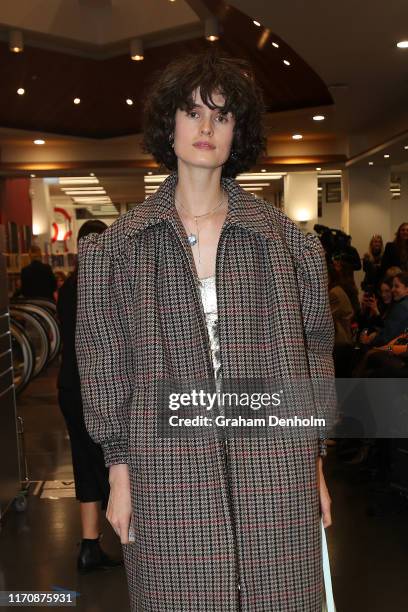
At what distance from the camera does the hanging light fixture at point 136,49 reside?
7.33 m

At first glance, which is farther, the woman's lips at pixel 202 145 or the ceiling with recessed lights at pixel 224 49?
the ceiling with recessed lights at pixel 224 49

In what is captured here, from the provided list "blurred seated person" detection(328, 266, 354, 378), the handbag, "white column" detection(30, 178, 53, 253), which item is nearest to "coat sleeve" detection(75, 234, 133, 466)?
the handbag

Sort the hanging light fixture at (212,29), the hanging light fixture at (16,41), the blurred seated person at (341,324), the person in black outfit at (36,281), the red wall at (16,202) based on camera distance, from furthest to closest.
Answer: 1. the red wall at (16,202)
2. the person in black outfit at (36,281)
3. the hanging light fixture at (16,41)
4. the hanging light fixture at (212,29)
5. the blurred seated person at (341,324)

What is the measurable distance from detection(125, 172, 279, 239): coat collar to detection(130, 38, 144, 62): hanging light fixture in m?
6.25

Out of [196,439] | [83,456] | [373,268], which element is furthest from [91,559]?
[373,268]

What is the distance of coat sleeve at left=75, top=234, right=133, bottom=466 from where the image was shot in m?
1.41

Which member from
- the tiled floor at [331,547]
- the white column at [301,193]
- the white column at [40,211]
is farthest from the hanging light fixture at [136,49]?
the white column at [40,211]

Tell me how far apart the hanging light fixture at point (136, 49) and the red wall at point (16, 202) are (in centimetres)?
572

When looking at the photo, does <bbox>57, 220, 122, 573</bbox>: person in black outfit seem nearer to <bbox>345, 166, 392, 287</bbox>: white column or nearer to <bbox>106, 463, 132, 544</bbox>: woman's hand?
<bbox>106, 463, 132, 544</bbox>: woman's hand

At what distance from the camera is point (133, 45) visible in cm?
739

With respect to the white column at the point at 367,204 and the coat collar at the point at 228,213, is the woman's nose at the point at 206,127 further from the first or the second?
the white column at the point at 367,204

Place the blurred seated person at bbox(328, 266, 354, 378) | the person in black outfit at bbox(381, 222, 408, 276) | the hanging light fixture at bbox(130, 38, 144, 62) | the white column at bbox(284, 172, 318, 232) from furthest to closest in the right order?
the white column at bbox(284, 172, 318, 232), the hanging light fixture at bbox(130, 38, 144, 62), the person in black outfit at bbox(381, 222, 408, 276), the blurred seated person at bbox(328, 266, 354, 378)

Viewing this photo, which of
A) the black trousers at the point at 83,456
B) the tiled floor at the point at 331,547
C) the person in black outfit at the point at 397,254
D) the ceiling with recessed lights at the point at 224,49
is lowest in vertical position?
the tiled floor at the point at 331,547

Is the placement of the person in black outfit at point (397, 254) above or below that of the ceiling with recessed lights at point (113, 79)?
below
